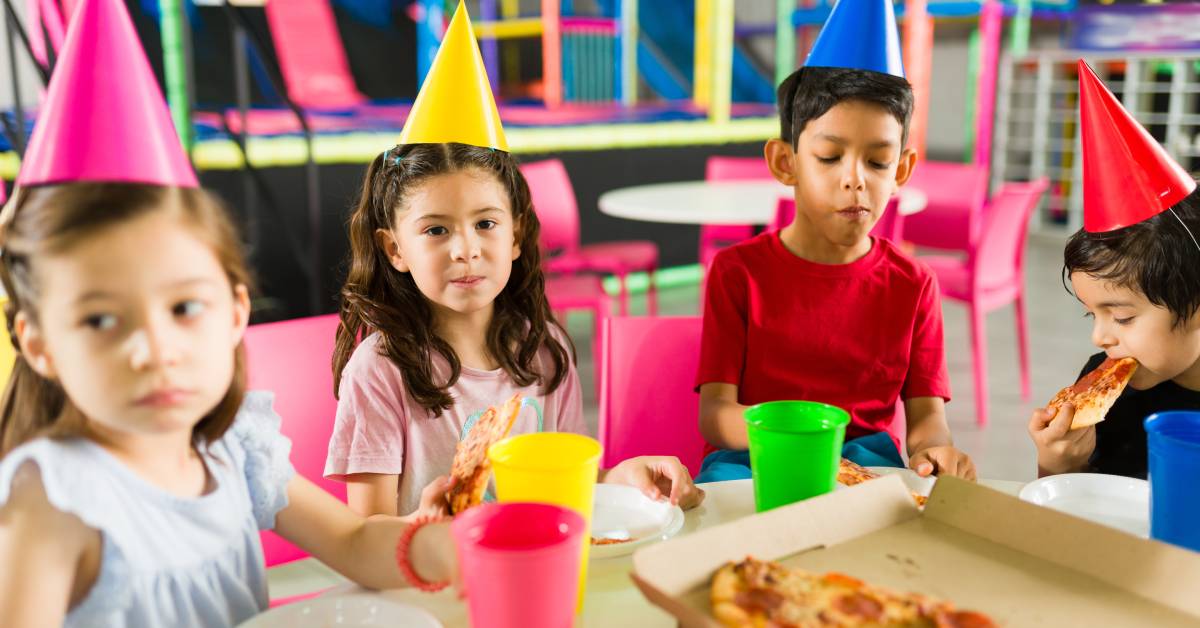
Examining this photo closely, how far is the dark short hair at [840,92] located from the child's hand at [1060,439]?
59 cm

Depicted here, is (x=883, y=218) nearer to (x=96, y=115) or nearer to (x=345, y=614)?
(x=345, y=614)

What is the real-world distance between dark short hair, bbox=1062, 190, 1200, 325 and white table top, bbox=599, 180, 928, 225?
6.88 feet

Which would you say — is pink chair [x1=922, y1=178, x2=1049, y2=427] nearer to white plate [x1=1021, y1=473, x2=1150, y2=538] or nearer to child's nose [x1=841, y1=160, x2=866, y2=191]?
child's nose [x1=841, y1=160, x2=866, y2=191]

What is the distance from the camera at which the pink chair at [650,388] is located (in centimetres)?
174

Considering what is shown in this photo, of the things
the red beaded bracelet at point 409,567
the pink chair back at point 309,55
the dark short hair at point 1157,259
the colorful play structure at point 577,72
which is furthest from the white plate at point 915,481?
the pink chair back at point 309,55

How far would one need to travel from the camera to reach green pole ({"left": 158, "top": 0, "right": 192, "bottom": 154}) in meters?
4.33

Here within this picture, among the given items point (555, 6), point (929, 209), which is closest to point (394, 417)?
point (929, 209)

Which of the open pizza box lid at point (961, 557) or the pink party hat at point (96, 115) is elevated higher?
the pink party hat at point (96, 115)

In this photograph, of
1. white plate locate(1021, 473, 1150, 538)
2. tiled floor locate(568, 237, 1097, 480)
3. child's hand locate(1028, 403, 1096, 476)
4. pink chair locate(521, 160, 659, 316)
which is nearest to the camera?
white plate locate(1021, 473, 1150, 538)

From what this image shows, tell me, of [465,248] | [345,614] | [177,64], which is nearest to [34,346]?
[345,614]

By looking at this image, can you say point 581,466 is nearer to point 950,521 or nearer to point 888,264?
point 950,521

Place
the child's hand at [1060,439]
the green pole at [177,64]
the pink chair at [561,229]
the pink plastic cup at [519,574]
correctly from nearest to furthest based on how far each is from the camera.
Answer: the pink plastic cup at [519,574], the child's hand at [1060,439], the pink chair at [561,229], the green pole at [177,64]

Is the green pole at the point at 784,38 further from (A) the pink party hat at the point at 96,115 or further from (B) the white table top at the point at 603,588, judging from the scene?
(A) the pink party hat at the point at 96,115

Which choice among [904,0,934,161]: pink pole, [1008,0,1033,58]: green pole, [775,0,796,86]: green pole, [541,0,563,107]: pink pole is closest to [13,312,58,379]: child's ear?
[541,0,563,107]: pink pole
